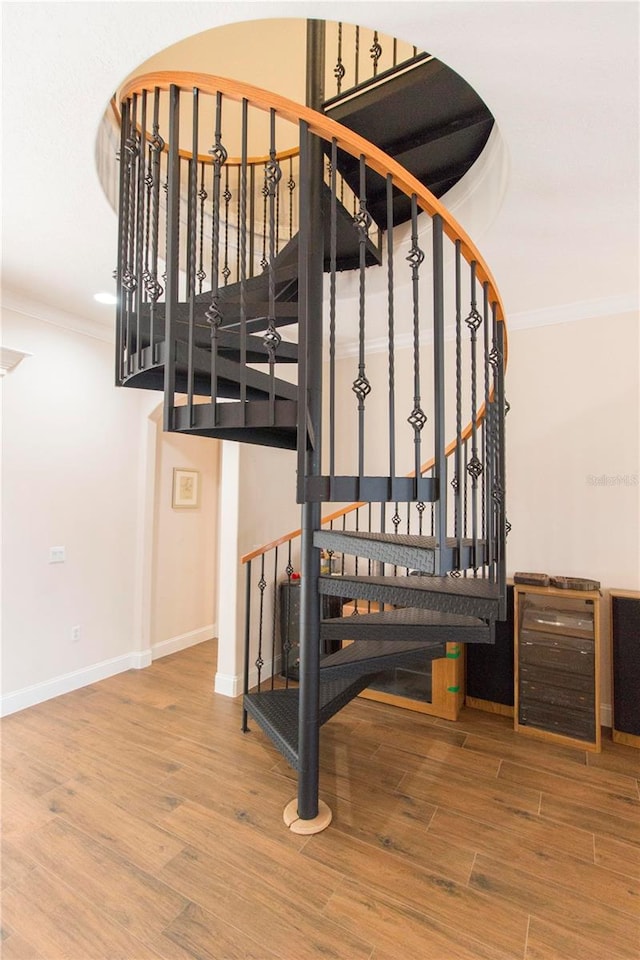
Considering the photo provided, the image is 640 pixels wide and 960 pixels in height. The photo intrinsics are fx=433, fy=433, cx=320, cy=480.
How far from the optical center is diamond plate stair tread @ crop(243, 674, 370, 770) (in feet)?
6.77

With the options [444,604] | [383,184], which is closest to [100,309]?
[383,184]

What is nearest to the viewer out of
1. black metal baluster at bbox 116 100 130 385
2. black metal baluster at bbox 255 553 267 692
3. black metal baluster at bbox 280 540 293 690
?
black metal baluster at bbox 116 100 130 385

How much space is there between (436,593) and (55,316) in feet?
11.0

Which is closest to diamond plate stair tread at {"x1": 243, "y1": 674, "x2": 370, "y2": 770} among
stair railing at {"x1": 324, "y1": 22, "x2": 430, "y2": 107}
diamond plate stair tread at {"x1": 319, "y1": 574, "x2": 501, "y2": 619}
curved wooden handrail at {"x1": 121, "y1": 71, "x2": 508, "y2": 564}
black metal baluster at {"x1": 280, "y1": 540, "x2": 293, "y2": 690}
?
diamond plate stair tread at {"x1": 319, "y1": 574, "x2": 501, "y2": 619}

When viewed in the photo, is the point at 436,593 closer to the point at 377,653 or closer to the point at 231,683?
the point at 377,653

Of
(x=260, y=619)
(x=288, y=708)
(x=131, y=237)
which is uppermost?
(x=131, y=237)

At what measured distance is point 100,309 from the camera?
3.22 meters

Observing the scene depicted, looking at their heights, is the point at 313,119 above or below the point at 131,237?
above

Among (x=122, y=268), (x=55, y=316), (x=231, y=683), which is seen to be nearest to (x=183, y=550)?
(x=231, y=683)

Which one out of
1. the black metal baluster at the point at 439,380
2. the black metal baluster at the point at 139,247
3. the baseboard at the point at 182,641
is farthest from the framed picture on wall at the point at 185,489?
the black metal baluster at the point at 439,380

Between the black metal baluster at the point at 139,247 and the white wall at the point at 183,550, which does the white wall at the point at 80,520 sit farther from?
the black metal baluster at the point at 139,247

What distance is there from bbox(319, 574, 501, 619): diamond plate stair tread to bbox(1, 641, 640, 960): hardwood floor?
1088 mm

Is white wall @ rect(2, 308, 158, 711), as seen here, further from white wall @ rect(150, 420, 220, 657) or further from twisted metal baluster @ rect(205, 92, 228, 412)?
twisted metal baluster @ rect(205, 92, 228, 412)

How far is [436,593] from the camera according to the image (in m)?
1.53
